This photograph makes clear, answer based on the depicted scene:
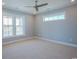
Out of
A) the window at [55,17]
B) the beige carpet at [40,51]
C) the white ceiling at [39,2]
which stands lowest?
the beige carpet at [40,51]

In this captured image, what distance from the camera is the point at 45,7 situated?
4.76ft

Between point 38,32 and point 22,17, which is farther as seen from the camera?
point 38,32

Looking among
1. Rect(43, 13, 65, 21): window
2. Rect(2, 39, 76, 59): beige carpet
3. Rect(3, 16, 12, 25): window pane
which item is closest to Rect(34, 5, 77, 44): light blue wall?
Rect(43, 13, 65, 21): window

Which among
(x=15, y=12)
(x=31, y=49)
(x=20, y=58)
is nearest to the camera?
(x=15, y=12)

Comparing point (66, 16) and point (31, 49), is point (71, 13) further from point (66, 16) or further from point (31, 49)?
point (31, 49)

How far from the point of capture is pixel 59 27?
4.68 ft

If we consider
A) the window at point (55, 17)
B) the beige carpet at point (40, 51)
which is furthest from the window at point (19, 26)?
the window at point (55, 17)

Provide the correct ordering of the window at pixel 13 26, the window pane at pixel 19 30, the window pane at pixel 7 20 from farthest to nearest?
the window pane at pixel 19 30 → the window at pixel 13 26 → the window pane at pixel 7 20

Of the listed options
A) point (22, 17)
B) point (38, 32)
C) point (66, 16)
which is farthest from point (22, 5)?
point (66, 16)

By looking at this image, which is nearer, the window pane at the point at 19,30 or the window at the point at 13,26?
the window at the point at 13,26

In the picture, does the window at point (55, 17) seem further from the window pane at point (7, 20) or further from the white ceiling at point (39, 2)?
the window pane at point (7, 20)

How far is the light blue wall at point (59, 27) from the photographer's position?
127 centimetres

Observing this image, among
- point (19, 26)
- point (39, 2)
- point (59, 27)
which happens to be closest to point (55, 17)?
point (59, 27)

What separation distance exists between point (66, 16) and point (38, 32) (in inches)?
23.6
